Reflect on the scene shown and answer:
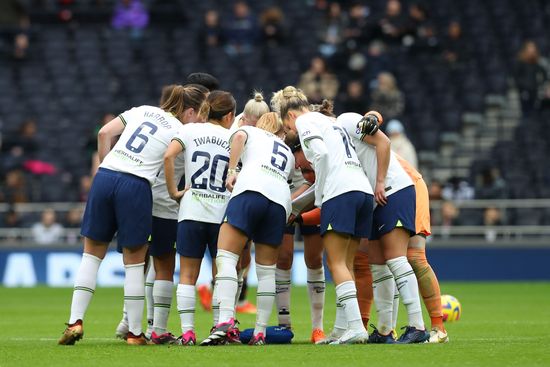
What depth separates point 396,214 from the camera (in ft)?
36.1

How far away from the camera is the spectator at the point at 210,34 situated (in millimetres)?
27047

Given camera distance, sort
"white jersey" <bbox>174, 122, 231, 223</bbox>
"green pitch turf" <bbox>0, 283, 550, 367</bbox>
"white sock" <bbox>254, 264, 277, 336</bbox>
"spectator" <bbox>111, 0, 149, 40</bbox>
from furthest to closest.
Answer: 1. "spectator" <bbox>111, 0, 149, 40</bbox>
2. "white jersey" <bbox>174, 122, 231, 223</bbox>
3. "white sock" <bbox>254, 264, 277, 336</bbox>
4. "green pitch turf" <bbox>0, 283, 550, 367</bbox>

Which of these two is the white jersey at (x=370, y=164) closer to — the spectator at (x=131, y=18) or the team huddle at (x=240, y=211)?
the team huddle at (x=240, y=211)

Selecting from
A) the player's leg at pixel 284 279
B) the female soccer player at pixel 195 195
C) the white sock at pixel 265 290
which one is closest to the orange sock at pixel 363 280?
the player's leg at pixel 284 279

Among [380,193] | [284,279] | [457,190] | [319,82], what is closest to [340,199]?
[380,193]

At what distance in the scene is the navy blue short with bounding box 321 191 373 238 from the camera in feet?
34.9

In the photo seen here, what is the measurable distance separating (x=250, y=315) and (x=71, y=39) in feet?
46.3

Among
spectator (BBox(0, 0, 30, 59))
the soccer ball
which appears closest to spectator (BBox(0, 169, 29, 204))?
spectator (BBox(0, 0, 30, 59))

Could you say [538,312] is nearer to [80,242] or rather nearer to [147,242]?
[147,242]

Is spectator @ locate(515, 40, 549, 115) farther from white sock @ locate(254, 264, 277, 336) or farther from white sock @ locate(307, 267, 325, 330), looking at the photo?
white sock @ locate(254, 264, 277, 336)

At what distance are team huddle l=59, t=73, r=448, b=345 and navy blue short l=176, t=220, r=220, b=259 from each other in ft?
0.04

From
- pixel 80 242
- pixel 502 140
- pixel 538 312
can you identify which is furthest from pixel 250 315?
pixel 502 140

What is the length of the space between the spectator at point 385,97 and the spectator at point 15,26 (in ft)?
27.5

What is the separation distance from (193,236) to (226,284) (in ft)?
1.84
